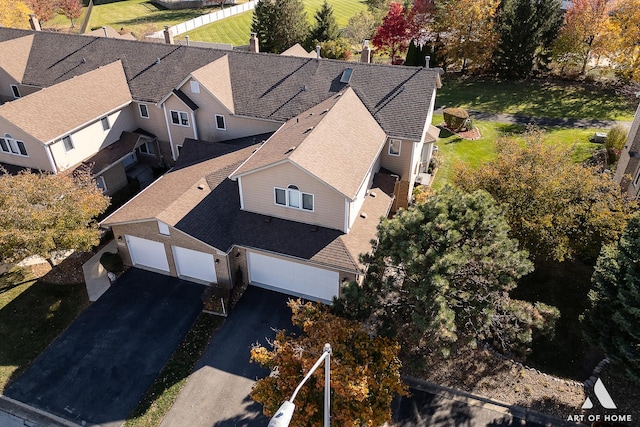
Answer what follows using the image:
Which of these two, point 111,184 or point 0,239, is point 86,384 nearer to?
point 0,239

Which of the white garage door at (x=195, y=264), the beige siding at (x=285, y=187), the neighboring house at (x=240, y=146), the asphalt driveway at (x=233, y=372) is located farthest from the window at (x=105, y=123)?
the asphalt driveway at (x=233, y=372)

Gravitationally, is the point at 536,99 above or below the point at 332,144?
below

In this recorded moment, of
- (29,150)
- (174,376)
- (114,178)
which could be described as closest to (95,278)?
(174,376)

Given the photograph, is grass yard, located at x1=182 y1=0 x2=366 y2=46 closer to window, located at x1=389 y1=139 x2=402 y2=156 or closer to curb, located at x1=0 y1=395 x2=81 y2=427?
window, located at x1=389 y1=139 x2=402 y2=156

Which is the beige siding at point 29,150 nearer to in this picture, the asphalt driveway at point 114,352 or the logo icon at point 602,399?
the asphalt driveway at point 114,352

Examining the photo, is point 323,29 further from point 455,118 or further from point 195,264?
point 195,264

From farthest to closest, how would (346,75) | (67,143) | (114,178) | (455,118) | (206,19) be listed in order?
(206,19)
(455,118)
(114,178)
(346,75)
(67,143)

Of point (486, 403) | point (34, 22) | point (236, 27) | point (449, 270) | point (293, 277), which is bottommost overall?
point (486, 403)
